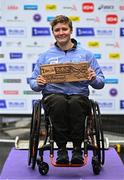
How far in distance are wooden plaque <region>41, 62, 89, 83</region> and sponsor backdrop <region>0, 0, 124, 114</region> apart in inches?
72.8

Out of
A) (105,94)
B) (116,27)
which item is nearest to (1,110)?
(105,94)

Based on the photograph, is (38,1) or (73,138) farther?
(38,1)

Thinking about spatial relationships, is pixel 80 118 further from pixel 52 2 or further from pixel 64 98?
pixel 52 2

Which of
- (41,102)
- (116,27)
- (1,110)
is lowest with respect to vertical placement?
(1,110)

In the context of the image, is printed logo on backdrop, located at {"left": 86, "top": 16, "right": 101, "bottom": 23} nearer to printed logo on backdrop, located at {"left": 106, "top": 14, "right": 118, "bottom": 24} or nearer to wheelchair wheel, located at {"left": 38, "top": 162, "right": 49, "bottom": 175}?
printed logo on backdrop, located at {"left": 106, "top": 14, "right": 118, "bottom": 24}

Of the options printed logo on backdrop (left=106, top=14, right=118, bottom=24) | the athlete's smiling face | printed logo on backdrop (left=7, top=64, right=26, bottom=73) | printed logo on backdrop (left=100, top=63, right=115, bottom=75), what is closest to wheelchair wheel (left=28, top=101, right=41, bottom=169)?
the athlete's smiling face

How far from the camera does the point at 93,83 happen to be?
4.22 metres

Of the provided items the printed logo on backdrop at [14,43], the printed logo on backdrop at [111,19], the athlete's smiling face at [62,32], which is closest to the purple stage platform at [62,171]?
the athlete's smiling face at [62,32]

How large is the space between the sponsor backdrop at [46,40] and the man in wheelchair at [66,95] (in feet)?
5.14

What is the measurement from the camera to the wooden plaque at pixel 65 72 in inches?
162

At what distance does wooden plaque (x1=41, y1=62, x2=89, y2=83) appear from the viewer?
4.11 m

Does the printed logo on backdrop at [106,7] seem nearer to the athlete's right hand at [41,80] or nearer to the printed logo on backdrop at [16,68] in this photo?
the printed logo on backdrop at [16,68]

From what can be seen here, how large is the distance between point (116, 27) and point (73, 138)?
224 cm

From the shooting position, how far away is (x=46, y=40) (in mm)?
5953
